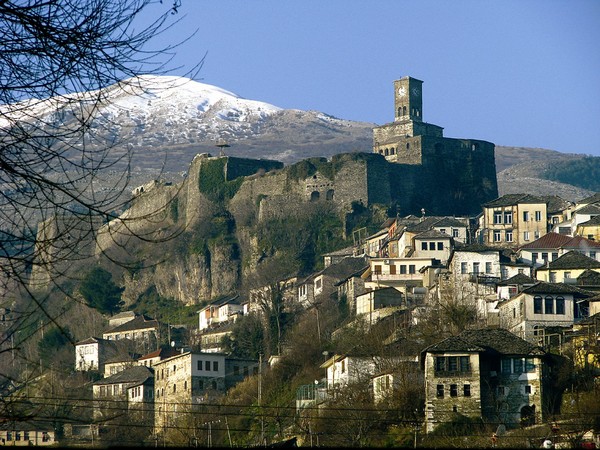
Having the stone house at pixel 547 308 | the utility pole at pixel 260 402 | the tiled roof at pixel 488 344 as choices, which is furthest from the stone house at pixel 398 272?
the tiled roof at pixel 488 344

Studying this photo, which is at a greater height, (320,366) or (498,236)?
(498,236)

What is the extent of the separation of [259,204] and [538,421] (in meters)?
43.9

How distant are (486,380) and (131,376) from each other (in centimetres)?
2665

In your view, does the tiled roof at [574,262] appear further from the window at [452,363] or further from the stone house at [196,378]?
the window at [452,363]

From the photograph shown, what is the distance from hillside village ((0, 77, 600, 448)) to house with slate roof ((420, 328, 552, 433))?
57 mm

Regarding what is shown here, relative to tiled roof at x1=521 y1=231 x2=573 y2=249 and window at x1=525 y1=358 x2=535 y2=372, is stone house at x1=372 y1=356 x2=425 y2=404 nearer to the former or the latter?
window at x1=525 y1=358 x2=535 y2=372

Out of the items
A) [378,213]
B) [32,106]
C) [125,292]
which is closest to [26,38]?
[32,106]

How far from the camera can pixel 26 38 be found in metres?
10.5

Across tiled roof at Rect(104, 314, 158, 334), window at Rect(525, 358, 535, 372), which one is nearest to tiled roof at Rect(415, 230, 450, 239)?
tiled roof at Rect(104, 314, 158, 334)

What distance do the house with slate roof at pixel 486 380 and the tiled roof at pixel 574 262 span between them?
46.5ft

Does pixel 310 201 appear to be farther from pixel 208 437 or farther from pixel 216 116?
pixel 216 116

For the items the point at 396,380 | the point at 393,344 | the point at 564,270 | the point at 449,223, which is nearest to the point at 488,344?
the point at 396,380

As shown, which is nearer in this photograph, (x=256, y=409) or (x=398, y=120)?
(x=256, y=409)

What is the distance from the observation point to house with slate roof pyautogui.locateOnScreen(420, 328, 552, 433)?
45906mm
